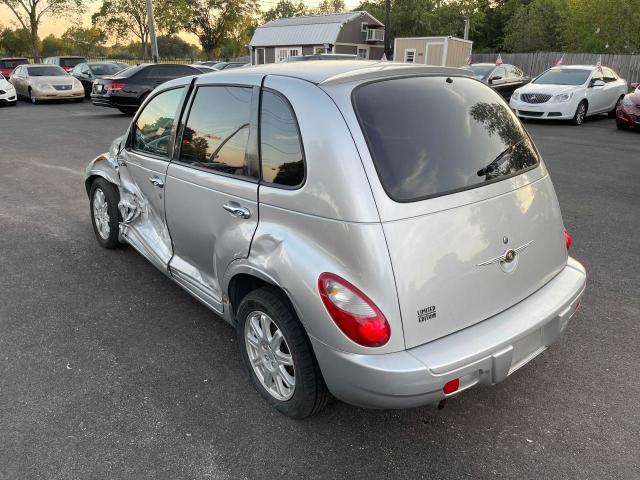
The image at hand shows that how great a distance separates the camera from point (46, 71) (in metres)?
20.5

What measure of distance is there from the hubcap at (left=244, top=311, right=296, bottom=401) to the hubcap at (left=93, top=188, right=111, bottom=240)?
265cm

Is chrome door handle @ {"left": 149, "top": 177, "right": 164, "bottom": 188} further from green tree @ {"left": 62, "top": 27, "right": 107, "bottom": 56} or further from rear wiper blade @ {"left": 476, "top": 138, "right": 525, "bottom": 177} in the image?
green tree @ {"left": 62, "top": 27, "right": 107, "bottom": 56}

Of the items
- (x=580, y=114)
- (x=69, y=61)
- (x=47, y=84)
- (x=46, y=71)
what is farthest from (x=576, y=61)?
(x=69, y=61)

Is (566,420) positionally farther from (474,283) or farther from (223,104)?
(223,104)

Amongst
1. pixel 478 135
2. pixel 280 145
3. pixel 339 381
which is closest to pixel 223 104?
pixel 280 145

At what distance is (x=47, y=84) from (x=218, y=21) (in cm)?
4141

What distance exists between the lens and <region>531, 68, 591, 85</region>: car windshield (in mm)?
14109

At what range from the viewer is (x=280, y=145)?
2590 millimetres

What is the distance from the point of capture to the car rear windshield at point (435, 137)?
91.2 inches

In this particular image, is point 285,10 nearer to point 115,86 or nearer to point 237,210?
point 115,86

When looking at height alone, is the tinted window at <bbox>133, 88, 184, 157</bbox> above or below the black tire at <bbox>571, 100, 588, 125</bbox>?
above

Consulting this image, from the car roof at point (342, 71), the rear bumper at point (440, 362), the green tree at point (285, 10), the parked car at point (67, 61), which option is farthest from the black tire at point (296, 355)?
the green tree at point (285, 10)

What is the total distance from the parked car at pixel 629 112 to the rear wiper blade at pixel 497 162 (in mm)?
11943

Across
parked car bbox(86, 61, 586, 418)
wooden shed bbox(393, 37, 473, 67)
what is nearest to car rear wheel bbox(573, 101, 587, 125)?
parked car bbox(86, 61, 586, 418)
